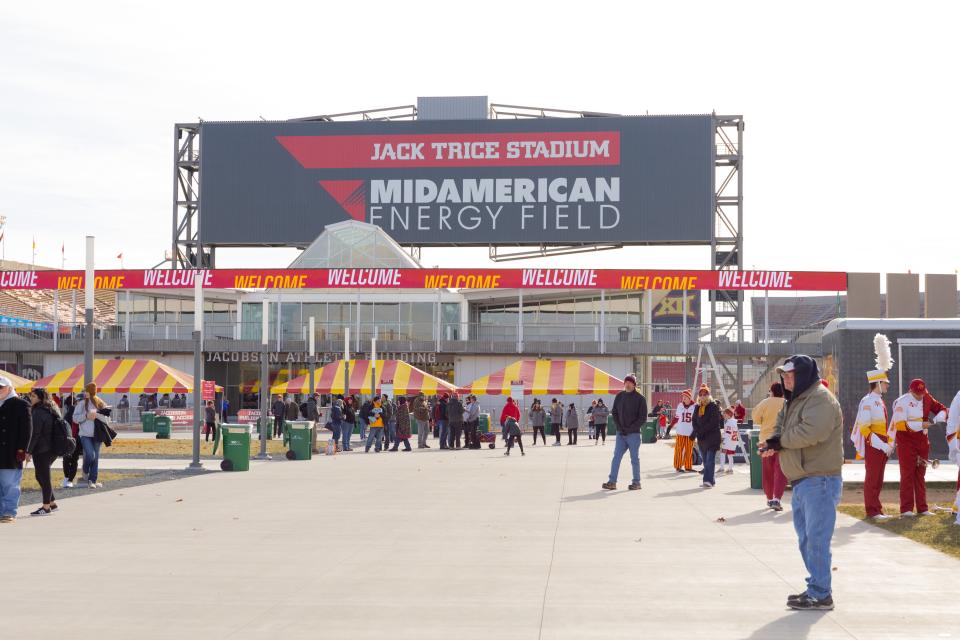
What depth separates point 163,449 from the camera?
30.4m

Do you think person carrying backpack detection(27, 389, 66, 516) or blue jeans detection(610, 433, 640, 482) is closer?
person carrying backpack detection(27, 389, 66, 516)

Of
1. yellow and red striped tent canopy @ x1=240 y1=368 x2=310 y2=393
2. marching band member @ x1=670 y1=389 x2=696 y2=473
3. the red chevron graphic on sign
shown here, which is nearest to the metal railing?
yellow and red striped tent canopy @ x1=240 y1=368 x2=310 y2=393

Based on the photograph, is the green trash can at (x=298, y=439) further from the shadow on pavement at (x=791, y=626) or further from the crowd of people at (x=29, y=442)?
the shadow on pavement at (x=791, y=626)

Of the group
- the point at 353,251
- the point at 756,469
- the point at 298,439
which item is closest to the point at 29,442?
the point at 756,469

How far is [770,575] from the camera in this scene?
9.41 meters

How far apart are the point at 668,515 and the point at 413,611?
6776 mm

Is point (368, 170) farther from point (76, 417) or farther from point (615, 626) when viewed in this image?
point (615, 626)

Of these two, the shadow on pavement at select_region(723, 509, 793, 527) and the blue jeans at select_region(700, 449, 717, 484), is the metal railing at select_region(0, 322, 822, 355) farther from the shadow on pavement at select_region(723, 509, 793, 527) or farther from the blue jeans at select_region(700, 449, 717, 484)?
the shadow on pavement at select_region(723, 509, 793, 527)

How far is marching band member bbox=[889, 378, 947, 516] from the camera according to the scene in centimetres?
1350

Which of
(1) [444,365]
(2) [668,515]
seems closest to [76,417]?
(2) [668,515]

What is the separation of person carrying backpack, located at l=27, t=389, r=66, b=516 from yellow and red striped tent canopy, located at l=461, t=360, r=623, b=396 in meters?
25.3

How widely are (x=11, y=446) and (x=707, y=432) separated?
1039cm

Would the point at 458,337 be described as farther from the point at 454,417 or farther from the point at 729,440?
the point at 729,440

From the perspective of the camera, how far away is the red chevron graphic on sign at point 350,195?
2667 inches
